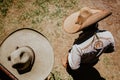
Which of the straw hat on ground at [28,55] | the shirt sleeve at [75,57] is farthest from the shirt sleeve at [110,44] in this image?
the straw hat on ground at [28,55]

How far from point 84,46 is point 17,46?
1.26m

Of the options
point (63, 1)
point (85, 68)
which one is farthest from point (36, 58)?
point (63, 1)

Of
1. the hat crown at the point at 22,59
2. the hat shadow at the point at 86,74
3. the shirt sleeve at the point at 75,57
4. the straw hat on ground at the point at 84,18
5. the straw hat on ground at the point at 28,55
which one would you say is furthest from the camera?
the hat shadow at the point at 86,74

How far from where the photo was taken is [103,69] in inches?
240

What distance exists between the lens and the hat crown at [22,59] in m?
4.02

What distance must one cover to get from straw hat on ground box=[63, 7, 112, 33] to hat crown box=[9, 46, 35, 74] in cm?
104

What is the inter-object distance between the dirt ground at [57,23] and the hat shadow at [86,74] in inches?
4.7

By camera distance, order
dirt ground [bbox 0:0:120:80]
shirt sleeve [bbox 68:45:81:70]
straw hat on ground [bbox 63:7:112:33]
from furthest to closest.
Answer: dirt ground [bbox 0:0:120:80]
shirt sleeve [bbox 68:45:81:70]
straw hat on ground [bbox 63:7:112:33]

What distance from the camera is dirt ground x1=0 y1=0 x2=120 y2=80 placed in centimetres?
610

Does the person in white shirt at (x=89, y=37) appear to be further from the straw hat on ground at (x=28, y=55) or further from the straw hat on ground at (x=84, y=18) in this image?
the straw hat on ground at (x=28, y=55)

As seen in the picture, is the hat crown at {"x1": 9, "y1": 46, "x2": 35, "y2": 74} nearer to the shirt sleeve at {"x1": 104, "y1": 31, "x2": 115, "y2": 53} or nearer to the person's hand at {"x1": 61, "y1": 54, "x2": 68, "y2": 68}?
the shirt sleeve at {"x1": 104, "y1": 31, "x2": 115, "y2": 53}

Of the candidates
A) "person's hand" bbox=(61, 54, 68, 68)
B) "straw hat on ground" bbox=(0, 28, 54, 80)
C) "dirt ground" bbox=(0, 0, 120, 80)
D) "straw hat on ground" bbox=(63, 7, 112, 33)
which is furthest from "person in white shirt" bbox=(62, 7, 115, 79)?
"dirt ground" bbox=(0, 0, 120, 80)

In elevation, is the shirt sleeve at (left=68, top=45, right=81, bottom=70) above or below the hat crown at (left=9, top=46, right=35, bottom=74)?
below

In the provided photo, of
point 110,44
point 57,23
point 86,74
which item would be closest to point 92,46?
point 110,44
